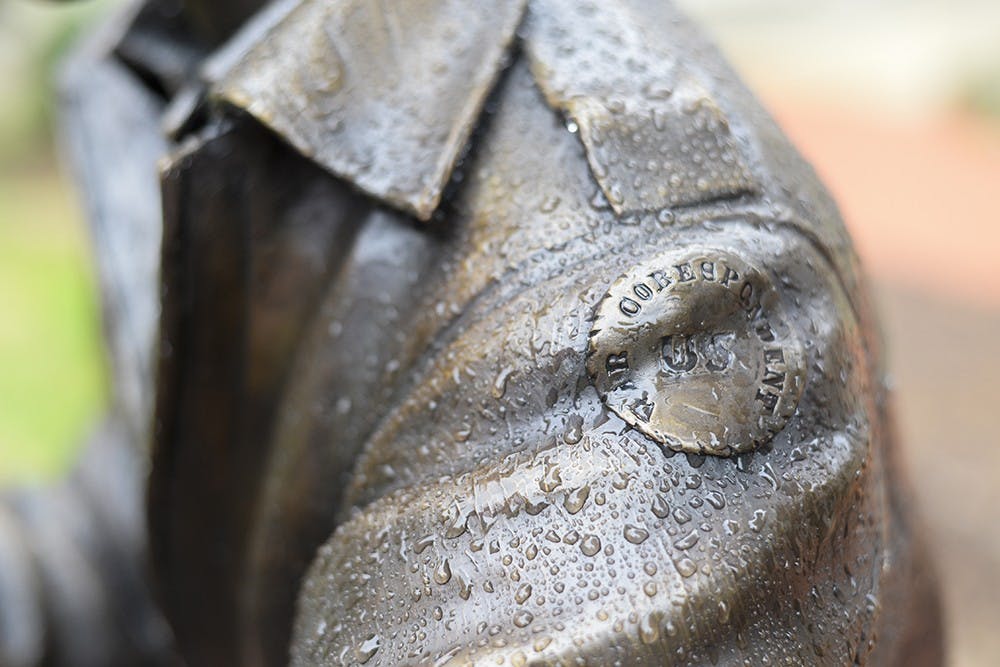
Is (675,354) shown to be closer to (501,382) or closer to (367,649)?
(501,382)

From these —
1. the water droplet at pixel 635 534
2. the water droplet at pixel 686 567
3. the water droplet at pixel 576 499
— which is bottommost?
the water droplet at pixel 686 567

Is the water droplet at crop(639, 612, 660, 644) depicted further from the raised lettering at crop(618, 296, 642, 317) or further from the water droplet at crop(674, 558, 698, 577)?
the raised lettering at crop(618, 296, 642, 317)

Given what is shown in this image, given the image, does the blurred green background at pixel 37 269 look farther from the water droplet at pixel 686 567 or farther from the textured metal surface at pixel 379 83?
the water droplet at pixel 686 567

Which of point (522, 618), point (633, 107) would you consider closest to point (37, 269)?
point (633, 107)

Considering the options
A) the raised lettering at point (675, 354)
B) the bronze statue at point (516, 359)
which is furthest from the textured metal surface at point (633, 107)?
the raised lettering at point (675, 354)

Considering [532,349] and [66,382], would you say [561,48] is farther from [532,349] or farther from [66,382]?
[66,382]

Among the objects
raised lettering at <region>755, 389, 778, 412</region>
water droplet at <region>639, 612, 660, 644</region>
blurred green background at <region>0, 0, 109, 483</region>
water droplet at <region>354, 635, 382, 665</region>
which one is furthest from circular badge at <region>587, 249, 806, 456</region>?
blurred green background at <region>0, 0, 109, 483</region>

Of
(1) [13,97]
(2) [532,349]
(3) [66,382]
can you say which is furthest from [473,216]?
(1) [13,97]
